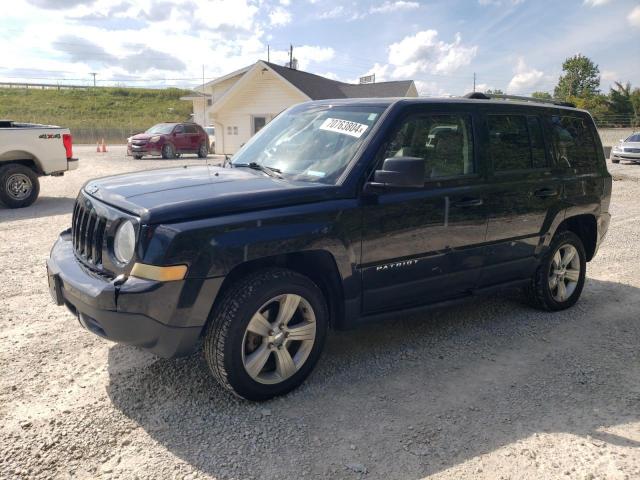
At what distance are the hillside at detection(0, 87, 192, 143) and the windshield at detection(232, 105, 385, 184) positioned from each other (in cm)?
5631

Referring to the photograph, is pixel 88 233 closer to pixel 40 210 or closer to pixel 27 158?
pixel 40 210

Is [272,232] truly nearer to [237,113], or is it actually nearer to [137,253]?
[137,253]

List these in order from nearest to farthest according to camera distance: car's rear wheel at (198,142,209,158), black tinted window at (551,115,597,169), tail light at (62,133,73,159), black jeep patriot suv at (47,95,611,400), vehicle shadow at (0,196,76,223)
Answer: black jeep patriot suv at (47,95,611,400) → black tinted window at (551,115,597,169) → vehicle shadow at (0,196,76,223) → tail light at (62,133,73,159) → car's rear wheel at (198,142,209,158)

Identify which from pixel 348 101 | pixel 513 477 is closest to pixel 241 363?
pixel 513 477

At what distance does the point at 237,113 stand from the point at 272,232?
97.2ft

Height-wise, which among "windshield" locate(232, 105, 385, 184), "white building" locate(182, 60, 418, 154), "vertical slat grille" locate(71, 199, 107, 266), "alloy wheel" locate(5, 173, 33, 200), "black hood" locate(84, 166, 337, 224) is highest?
"white building" locate(182, 60, 418, 154)

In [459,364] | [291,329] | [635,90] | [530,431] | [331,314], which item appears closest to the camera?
[530,431]

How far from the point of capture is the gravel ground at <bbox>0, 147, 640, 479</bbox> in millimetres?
2846

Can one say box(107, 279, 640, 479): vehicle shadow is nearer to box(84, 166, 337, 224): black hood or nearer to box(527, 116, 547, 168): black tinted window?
box(84, 166, 337, 224): black hood

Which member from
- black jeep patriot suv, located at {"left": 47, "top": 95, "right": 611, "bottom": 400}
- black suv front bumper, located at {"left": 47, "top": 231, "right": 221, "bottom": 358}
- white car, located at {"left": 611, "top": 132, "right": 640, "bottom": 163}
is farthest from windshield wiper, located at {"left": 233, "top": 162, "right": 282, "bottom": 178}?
white car, located at {"left": 611, "top": 132, "right": 640, "bottom": 163}

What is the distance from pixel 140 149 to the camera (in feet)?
79.8

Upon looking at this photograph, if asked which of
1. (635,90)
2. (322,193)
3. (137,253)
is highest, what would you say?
(635,90)

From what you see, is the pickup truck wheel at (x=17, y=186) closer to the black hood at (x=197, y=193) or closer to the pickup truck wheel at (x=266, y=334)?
the black hood at (x=197, y=193)

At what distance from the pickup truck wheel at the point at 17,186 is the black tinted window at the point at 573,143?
32.2ft
